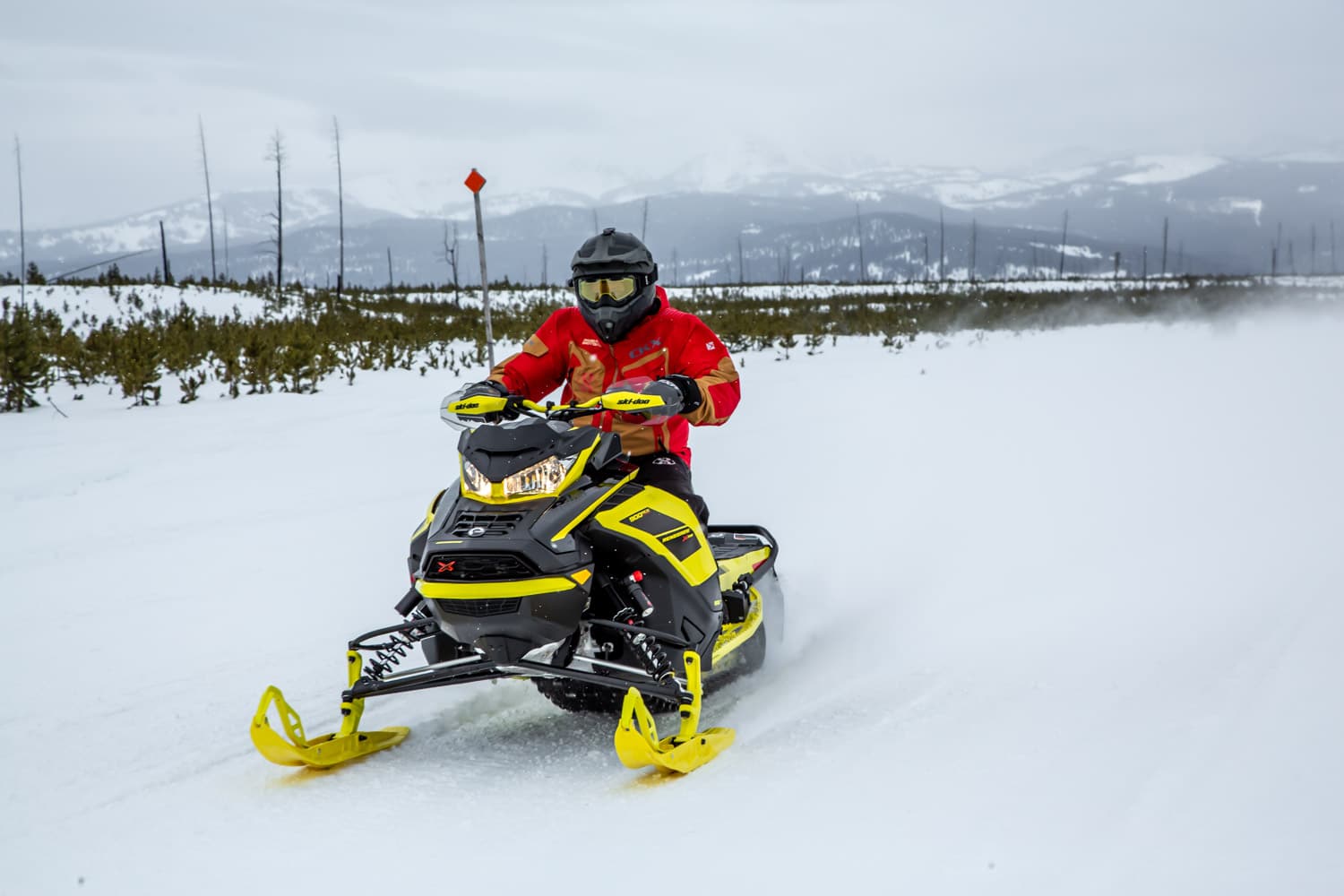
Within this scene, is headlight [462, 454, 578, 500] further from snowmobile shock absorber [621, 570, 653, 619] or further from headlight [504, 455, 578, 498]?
snowmobile shock absorber [621, 570, 653, 619]

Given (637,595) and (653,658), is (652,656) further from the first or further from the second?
(637,595)

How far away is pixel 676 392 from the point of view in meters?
3.94

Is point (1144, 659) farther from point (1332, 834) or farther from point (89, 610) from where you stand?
point (89, 610)

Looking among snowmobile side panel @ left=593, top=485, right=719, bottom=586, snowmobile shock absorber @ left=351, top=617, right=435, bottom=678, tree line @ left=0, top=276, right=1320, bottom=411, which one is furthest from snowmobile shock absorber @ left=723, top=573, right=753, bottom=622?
tree line @ left=0, top=276, right=1320, bottom=411

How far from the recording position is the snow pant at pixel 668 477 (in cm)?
438

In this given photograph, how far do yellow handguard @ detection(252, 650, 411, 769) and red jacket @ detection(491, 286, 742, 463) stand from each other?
1.45 metres

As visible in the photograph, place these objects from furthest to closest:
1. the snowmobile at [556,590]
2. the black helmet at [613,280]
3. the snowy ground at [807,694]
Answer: the black helmet at [613,280] → the snowmobile at [556,590] → the snowy ground at [807,694]

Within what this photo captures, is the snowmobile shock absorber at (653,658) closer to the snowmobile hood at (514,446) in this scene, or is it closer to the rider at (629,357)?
the snowmobile hood at (514,446)

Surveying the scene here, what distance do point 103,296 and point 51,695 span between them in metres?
21.1

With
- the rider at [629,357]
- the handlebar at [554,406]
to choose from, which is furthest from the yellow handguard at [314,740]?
the rider at [629,357]

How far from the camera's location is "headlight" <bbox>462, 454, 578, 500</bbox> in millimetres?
3635

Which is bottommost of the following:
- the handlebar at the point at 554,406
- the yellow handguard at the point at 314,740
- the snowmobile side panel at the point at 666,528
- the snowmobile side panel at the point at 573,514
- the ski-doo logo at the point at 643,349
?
the yellow handguard at the point at 314,740

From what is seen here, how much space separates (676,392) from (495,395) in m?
0.75

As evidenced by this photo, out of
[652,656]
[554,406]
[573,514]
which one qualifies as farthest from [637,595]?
[554,406]
